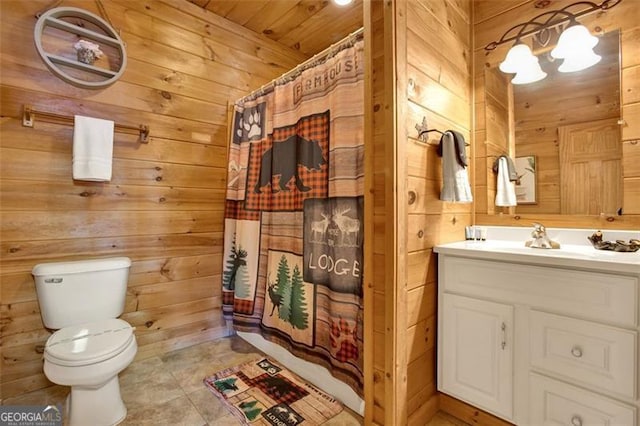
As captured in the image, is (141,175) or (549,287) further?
(141,175)

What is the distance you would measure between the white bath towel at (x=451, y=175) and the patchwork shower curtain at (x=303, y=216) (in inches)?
17.2

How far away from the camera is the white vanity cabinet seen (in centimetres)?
103

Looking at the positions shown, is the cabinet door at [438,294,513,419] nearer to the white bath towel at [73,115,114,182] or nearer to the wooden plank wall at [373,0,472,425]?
the wooden plank wall at [373,0,472,425]

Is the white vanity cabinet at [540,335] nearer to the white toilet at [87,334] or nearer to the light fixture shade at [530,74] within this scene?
the light fixture shade at [530,74]

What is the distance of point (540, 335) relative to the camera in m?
1.20

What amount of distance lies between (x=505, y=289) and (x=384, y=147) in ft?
2.66

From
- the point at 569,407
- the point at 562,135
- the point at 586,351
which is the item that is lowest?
the point at 569,407

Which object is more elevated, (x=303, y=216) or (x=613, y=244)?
(x=303, y=216)

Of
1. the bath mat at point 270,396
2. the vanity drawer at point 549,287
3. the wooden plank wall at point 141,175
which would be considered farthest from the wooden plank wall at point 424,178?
the wooden plank wall at point 141,175

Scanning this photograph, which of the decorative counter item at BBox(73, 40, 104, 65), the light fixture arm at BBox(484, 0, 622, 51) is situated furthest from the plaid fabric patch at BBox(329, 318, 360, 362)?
the decorative counter item at BBox(73, 40, 104, 65)

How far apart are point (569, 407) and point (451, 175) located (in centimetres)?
104

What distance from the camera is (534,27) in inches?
67.0

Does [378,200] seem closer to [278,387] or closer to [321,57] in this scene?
[321,57]

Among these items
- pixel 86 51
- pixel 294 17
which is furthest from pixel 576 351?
pixel 86 51
